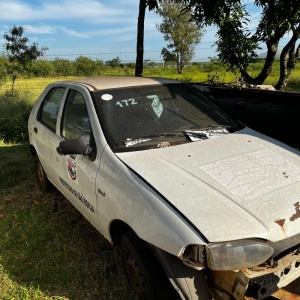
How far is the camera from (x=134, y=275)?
92.9 inches

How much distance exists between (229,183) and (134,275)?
94 centimetres

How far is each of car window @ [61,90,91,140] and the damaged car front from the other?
189mm

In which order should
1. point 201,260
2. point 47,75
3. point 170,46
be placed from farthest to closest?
point 170,46, point 47,75, point 201,260

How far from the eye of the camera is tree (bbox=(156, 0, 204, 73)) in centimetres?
3928

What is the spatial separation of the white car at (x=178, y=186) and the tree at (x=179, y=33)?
3805cm

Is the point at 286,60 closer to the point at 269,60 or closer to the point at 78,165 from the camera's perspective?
the point at 269,60

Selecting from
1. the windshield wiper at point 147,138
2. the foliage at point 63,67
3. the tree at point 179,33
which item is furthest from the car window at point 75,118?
the tree at point 179,33

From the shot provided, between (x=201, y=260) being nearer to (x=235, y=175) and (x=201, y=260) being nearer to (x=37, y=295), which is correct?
(x=235, y=175)

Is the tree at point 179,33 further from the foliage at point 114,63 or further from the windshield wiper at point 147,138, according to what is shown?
the windshield wiper at point 147,138

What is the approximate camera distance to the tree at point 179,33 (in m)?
39.3

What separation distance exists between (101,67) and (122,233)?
31.8 meters

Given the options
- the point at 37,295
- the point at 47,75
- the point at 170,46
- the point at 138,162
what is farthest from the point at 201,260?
the point at 170,46

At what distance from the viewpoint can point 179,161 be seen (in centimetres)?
244

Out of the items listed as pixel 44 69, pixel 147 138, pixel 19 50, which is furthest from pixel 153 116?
pixel 44 69
